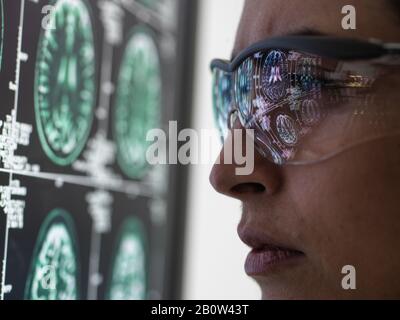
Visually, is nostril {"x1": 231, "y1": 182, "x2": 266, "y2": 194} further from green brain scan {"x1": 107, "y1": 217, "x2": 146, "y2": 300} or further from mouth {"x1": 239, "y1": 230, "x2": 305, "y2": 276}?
green brain scan {"x1": 107, "y1": 217, "x2": 146, "y2": 300}

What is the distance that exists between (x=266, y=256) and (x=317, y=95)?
0.20m

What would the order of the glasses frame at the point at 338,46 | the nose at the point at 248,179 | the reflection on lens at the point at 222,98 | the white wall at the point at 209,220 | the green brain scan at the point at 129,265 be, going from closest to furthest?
the glasses frame at the point at 338,46, the nose at the point at 248,179, the reflection on lens at the point at 222,98, the green brain scan at the point at 129,265, the white wall at the point at 209,220

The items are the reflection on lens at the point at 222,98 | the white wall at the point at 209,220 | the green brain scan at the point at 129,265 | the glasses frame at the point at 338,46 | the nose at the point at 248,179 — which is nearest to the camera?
the glasses frame at the point at 338,46

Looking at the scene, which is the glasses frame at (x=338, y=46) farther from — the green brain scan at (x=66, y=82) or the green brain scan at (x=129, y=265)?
the green brain scan at (x=129, y=265)

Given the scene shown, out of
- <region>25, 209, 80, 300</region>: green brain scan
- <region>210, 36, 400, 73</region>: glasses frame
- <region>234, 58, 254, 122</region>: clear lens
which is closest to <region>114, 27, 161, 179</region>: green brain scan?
<region>25, 209, 80, 300</region>: green brain scan

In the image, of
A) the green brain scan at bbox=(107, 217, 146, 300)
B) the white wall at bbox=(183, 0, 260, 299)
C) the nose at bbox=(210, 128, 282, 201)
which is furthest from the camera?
the white wall at bbox=(183, 0, 260, 299)

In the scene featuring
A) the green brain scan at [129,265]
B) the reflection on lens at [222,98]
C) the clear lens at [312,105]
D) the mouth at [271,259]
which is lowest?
the mouth at [271,259]

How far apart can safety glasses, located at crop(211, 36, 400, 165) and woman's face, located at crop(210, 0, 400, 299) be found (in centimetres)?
1

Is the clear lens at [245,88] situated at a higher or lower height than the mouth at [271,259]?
higher

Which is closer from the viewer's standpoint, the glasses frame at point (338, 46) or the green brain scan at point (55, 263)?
the glasses frame at point (338, 46)

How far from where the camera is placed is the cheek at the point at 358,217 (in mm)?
725

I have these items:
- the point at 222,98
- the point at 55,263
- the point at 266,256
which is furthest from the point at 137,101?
the point at 266,256

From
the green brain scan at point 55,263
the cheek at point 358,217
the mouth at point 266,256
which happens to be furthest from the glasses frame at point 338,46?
the green brain scan at point 55,263

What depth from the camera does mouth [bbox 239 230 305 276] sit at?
30.5 inches
